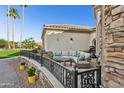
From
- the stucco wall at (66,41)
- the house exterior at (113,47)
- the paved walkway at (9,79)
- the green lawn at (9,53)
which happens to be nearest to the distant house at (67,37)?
the stucco wall at (66,41)

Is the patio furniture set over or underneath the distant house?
underneath

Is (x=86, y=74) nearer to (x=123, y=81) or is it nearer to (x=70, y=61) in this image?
(x=123, y=81)

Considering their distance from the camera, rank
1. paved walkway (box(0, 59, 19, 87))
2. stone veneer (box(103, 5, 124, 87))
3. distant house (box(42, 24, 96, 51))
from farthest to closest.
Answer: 1. distant house (box(42, 24, 96, 51))
2. paved walkway (box(0, 59, 19, 87))
3. stone veneer (box(103, 5, 124, 87))

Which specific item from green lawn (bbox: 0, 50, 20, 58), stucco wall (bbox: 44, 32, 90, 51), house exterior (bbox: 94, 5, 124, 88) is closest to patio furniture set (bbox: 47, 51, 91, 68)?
stucco wall (bbox: 44, 32, 90, 51)

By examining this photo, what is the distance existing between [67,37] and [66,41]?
0.93 feet

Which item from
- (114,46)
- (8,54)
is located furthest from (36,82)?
(8,54)

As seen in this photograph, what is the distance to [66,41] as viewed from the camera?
1106cm

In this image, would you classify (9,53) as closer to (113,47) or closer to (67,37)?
(67,37)

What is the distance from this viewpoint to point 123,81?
1.50m

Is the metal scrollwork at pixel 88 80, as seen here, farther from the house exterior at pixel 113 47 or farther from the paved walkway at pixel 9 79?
the paved walkway at pixel 9 79

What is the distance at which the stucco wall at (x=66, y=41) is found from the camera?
1079cm

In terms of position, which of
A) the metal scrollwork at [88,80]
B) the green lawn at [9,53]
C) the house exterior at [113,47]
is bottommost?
the green lawn at [9,53]

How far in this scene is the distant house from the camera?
35.3 ft

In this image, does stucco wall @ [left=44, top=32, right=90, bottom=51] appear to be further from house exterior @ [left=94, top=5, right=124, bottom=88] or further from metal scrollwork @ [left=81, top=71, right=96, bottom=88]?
house exterior @ [left=94, top=5, right=124, bottom=88]
